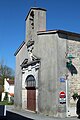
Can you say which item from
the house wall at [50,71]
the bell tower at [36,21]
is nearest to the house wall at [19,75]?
the bell tower at [36,21]

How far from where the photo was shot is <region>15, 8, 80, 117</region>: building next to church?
15555 mm

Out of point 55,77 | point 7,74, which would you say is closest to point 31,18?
point 55,77

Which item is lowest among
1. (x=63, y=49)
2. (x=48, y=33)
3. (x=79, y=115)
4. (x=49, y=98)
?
(x=79, y=115)

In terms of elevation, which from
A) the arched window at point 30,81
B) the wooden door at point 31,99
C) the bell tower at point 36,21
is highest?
the bell tower at point 36,21

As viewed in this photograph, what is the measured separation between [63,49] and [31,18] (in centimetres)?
Result: 531

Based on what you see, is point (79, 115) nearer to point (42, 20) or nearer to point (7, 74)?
point (42, 20)

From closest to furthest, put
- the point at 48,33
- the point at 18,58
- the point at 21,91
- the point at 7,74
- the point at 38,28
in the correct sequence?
the point at 48,33, the point at 38,28, the point at 21,91, the point at 18,58, the point at 7,74

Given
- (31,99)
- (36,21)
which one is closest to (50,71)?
(31,99)

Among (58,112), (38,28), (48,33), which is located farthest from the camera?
(38,28)

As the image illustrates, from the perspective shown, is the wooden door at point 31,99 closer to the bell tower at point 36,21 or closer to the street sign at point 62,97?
the street sign at point 62,97

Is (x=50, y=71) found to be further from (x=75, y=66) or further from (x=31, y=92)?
(x=31, y=92)

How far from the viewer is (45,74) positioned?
55.1 ft

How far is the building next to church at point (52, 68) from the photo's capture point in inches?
612

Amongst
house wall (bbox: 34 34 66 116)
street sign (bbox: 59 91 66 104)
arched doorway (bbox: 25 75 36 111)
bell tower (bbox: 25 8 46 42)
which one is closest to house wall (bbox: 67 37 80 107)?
street sign (bbox: 59 91 66 104)
